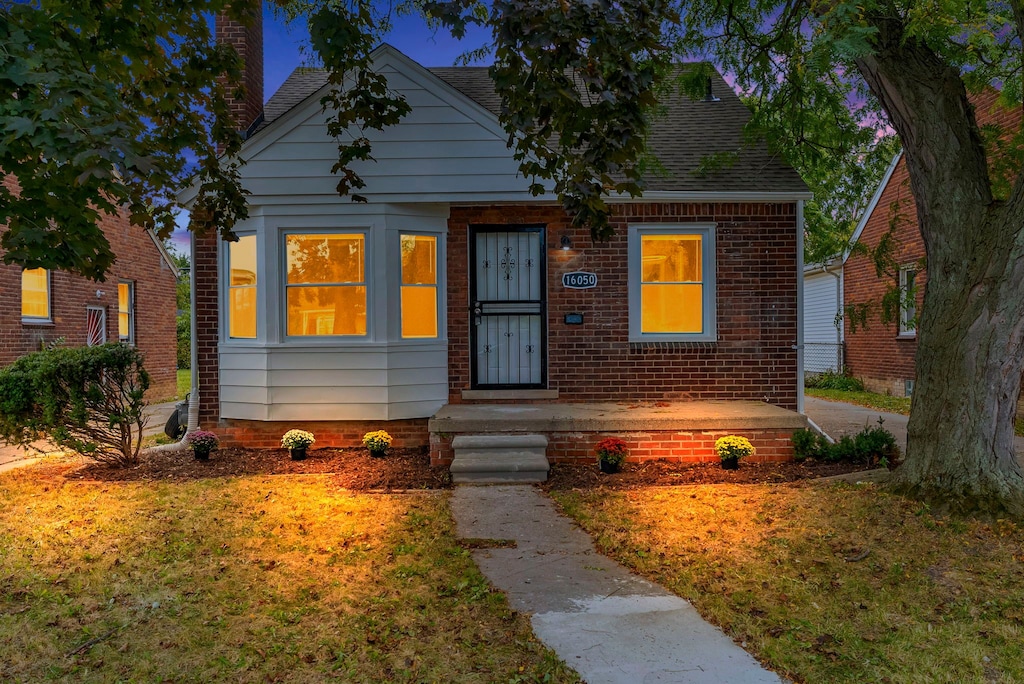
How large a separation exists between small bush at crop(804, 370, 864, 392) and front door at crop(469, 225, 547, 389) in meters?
11.9

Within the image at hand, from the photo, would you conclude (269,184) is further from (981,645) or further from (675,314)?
(981,645)

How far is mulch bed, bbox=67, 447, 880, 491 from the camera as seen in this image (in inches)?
261

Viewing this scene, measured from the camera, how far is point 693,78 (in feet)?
25.5

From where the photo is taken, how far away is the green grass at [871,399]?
12.7m

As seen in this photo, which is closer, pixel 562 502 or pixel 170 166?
pixel 562 502

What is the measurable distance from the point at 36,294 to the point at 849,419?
15.0m

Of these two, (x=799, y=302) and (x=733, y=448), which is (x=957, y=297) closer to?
(x=733, y=448)

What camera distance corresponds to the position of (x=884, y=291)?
1580cm

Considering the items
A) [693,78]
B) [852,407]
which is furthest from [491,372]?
[852,407]

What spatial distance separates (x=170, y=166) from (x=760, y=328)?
22.6ft

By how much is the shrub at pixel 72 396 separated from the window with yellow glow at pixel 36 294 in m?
7.32

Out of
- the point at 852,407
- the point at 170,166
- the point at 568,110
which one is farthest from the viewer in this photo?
the point at 852,407

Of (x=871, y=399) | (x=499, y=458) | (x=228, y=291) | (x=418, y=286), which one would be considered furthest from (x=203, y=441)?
(x=871, y=399)

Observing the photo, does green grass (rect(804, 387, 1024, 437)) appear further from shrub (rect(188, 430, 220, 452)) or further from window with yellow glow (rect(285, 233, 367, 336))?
shrub (rect(188, 430, 220, 452))
